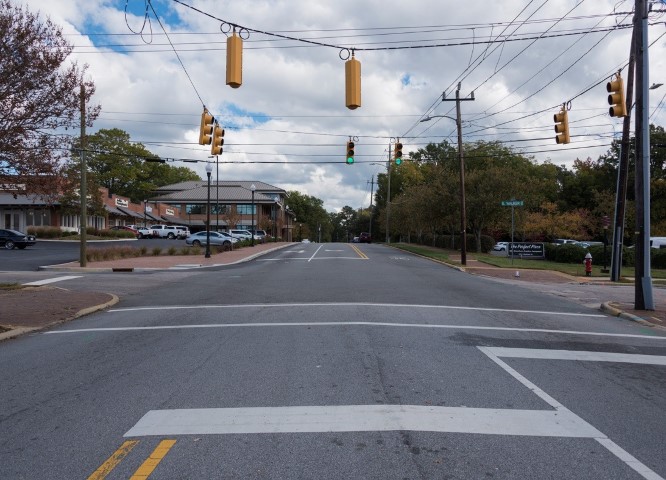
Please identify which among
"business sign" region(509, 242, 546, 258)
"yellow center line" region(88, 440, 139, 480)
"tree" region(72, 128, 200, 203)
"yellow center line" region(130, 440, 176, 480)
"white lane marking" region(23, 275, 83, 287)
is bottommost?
"white lane marking" region(23, 275, 83, 287)

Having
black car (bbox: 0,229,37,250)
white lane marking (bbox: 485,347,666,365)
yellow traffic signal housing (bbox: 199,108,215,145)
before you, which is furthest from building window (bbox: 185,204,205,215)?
white lane marking (bbox: 485,347,666,365)

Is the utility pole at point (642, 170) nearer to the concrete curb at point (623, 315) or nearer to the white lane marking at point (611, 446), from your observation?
the concrete curb at point (623, 315)

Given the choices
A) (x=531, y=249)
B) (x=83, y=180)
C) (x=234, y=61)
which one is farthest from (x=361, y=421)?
(x=531, y=249)

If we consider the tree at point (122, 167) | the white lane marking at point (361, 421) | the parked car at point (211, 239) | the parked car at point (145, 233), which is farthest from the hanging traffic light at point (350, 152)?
the tree at point (122, 167)

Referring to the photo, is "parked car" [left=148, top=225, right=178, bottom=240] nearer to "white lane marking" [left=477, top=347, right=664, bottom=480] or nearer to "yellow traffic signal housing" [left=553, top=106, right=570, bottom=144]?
"yellow traffic signal housing" [left=553, top=106, right=570, bottom=144]

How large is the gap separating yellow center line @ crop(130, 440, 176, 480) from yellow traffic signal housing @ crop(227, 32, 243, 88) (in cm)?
817

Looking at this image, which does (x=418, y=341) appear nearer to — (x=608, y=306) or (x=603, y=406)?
(x=603, y=406)

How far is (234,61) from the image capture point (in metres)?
11.3

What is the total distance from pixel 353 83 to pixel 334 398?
850 centimetres

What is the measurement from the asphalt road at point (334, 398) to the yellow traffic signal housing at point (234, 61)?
189 inches

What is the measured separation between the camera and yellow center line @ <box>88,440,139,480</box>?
Result: 4.04 metres

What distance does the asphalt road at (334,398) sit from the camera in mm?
4312

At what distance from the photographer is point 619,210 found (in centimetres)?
2175

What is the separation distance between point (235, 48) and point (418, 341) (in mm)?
6840
